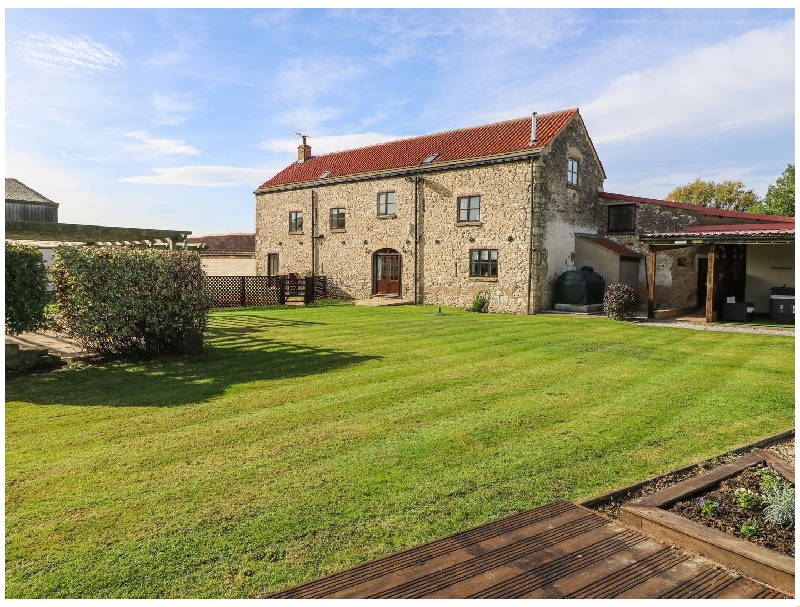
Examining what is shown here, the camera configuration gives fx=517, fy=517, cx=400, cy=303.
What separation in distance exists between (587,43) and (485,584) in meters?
6.15

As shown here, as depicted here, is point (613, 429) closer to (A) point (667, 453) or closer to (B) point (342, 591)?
(A) point (667, 453)

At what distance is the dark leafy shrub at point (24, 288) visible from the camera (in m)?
8.80

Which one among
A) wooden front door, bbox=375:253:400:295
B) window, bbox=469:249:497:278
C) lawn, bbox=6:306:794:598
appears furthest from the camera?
wooden front door, bbox=375:253:400:295

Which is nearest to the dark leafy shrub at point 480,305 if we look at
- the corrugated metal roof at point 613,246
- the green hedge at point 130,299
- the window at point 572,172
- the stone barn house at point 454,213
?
the stone barn house at point 454,213

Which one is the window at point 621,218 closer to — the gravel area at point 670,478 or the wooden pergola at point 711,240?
the wooden pergola at point 711,240

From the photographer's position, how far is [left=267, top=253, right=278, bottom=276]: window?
32.2 meters

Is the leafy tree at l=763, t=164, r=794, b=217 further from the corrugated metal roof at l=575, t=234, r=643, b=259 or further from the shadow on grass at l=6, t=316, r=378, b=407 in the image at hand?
the shadow on grass at l=6, t=316, r=378, b=407

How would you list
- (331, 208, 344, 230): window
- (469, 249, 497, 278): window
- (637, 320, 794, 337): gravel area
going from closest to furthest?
(637, 320, 794, 337): gravel area, (469, 249, 497, 278): window, (331, 208, 344, 230): window

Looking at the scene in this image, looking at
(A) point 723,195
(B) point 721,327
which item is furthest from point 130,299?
(A) point 723,195

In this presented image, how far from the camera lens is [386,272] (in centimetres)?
2673

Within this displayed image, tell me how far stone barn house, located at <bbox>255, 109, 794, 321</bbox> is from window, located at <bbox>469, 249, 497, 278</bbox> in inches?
1.9

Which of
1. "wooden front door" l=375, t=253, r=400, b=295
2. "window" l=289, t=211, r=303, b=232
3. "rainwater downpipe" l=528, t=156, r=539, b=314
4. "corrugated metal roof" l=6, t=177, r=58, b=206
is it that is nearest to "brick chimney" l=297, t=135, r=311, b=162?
"window" l=289, t=211, r=303, b=232

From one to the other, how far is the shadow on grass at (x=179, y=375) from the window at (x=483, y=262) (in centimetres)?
1254

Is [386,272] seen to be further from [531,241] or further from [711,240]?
[711,240]
